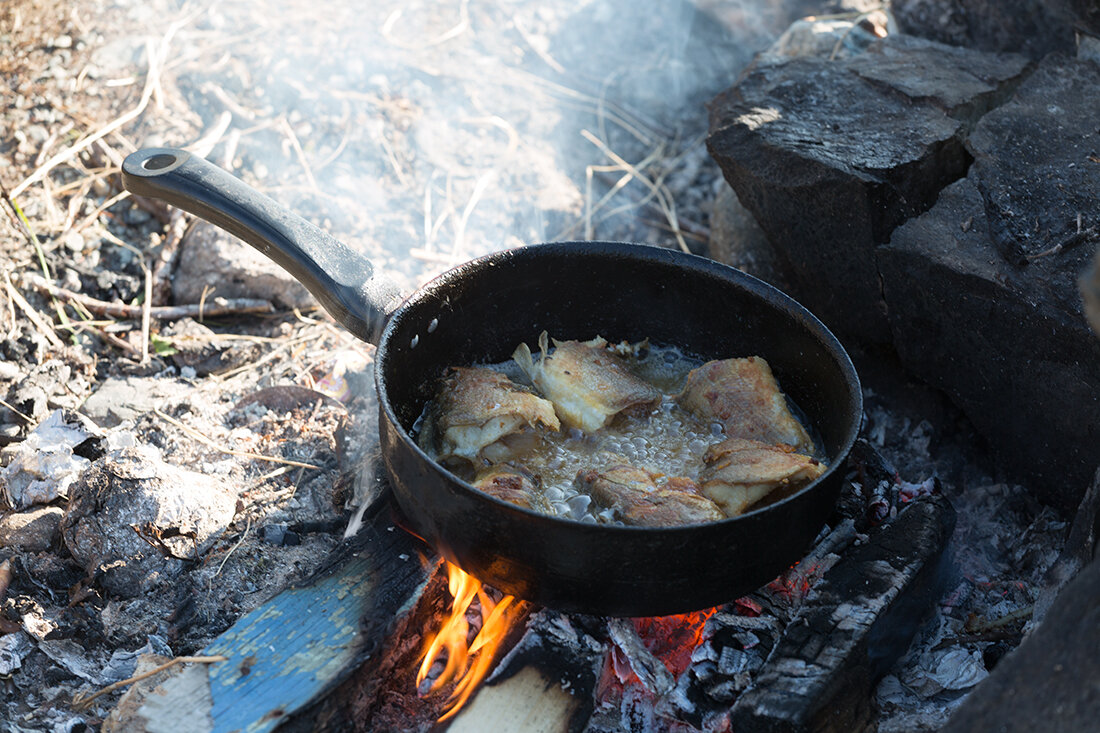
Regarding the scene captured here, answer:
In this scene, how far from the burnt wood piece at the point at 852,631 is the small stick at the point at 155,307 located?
2665 millimetres

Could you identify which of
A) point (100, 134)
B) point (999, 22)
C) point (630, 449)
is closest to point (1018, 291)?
point (630, 449)

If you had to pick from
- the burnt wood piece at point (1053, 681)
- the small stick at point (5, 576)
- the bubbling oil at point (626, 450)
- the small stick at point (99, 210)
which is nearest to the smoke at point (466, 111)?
the small stick at point (99, 210)

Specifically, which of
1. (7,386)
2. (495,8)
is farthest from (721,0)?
(7,386)

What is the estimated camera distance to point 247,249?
148 inches

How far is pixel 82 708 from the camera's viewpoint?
2174 millimetres

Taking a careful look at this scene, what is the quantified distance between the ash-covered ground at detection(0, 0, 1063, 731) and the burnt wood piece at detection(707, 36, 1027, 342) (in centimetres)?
63

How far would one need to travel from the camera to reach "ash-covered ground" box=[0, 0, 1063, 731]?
2.49m

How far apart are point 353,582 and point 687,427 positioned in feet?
3.91

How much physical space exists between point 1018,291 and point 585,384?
136cm

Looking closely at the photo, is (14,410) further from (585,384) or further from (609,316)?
(609,316)

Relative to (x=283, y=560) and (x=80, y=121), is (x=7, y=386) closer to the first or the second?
(x=283, y=560)

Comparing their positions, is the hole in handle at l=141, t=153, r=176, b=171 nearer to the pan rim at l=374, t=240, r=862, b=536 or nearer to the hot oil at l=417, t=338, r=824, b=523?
the pan rim at l=374, t=240, r=862, b=536

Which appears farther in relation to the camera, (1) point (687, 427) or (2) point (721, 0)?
(2) point (721, 0)

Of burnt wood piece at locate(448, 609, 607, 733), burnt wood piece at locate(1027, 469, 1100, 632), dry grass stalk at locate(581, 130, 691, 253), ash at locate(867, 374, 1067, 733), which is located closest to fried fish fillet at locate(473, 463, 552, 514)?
burnt wood piece at locate(448, 609, 607, 733)
